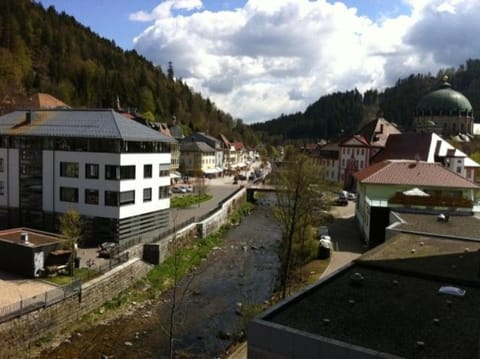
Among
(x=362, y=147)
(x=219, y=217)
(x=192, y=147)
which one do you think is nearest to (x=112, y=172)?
(x=219, y=217)

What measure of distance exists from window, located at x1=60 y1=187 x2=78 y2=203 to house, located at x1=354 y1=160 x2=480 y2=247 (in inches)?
853

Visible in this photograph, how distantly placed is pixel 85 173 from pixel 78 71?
89.6m

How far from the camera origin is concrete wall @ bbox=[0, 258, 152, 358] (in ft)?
63.5

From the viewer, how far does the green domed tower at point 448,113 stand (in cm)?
11556

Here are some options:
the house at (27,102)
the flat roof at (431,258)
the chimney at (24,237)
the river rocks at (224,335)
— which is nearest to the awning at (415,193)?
the flat roof at (431,258)

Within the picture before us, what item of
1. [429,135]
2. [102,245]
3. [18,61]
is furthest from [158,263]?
[18,61]

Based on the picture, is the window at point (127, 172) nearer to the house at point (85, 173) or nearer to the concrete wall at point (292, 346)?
the house at point (85, 173)

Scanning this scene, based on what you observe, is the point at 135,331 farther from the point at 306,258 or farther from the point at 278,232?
the point at 278,232

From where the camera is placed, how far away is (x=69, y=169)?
35.0m

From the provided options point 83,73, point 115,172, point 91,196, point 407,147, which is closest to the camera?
point 115,172

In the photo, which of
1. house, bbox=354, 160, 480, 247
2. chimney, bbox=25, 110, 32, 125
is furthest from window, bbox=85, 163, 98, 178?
house, bbox=354, 160, 480, 247

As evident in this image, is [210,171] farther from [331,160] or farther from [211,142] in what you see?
[331,160]

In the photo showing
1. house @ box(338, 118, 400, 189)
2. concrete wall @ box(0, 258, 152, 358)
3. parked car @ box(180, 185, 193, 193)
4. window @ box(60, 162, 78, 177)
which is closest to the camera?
concrete wall @ box(0, 258, 152, 358)

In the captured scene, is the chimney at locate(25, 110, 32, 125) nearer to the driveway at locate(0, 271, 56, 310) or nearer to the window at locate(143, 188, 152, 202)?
the window at locate(143, 188, 152, 202)
